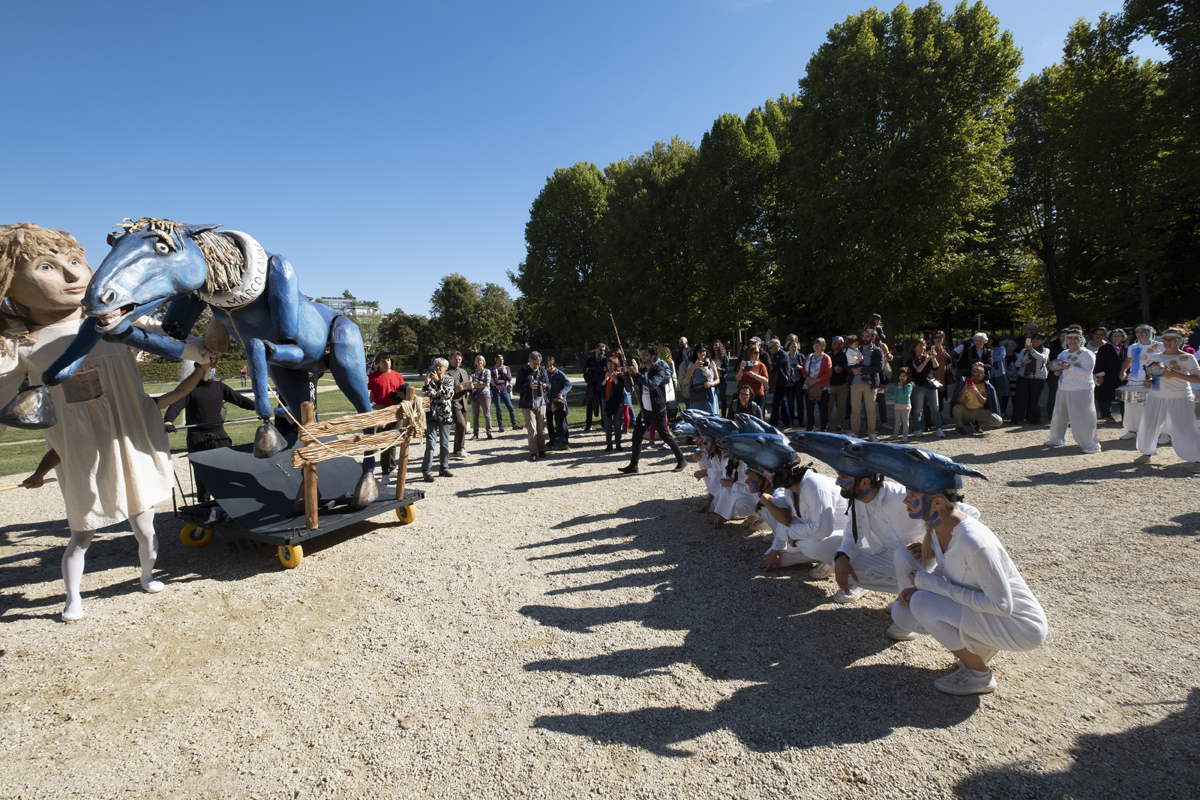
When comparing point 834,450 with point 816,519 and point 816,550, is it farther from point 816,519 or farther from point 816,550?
point 816,550

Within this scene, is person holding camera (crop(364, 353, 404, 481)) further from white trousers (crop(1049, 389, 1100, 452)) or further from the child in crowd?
white trousers (crop(1049, 389, 1100, 452))

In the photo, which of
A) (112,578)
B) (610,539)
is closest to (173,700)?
(112,578)

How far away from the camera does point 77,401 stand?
429cm

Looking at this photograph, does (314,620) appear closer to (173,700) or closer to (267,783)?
(173,700)

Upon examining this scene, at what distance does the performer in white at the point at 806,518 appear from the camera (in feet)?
14.0

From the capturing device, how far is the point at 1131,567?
443 centimetres

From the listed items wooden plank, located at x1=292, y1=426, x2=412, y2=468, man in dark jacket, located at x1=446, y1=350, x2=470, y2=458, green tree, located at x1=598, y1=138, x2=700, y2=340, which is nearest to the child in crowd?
man in dark jacket, located at x1=446, y1=350, x2=470, y2=458

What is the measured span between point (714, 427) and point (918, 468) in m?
2.57

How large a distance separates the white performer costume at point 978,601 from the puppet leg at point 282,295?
5.07m

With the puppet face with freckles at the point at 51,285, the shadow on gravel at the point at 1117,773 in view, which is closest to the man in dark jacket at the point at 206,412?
the puppet face with freckles at the point at 51,285

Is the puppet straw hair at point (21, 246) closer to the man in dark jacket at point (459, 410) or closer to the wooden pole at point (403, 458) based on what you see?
the wooden pole at point (403, 458)

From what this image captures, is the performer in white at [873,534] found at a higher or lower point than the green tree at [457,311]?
lower

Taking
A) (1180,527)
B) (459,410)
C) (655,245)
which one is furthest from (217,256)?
(655,245)

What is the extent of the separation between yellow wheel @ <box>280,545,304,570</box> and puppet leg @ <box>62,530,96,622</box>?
138 cm
